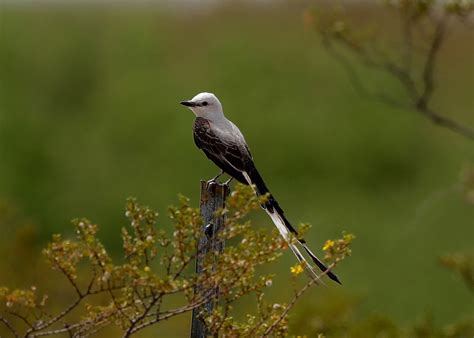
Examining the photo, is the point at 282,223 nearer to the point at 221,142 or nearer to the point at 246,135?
the point at 221,142

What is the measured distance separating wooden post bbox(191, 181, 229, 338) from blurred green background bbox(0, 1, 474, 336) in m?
12.1

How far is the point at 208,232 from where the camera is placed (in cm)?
611

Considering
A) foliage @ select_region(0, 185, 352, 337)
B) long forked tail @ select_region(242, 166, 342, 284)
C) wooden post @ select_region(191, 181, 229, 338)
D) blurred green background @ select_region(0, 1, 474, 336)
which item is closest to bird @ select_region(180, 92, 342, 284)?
long forked tail @ select_region(242, 166, 342, 284)

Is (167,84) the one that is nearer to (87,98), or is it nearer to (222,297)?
(87,98)

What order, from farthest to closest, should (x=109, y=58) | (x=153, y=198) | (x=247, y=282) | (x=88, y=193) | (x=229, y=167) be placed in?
(x=109, y=58) → (x=88, y=193) → (x=153, y=198) → (x=229, y=167) → (x=247, y=282)

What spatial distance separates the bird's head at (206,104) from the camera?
7.56 metres

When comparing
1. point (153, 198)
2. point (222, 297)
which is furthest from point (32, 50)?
point (222, 297)

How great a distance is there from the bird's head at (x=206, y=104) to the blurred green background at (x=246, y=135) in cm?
1105

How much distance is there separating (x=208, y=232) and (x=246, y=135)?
58.5ft

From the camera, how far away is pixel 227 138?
24.9 ft

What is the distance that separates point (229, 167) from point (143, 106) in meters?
19.2

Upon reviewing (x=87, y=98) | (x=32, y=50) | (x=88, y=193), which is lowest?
(x=88, y=193)

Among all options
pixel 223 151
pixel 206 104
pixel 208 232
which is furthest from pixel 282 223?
pixel 206 104

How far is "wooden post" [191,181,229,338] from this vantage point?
5.73 meters
